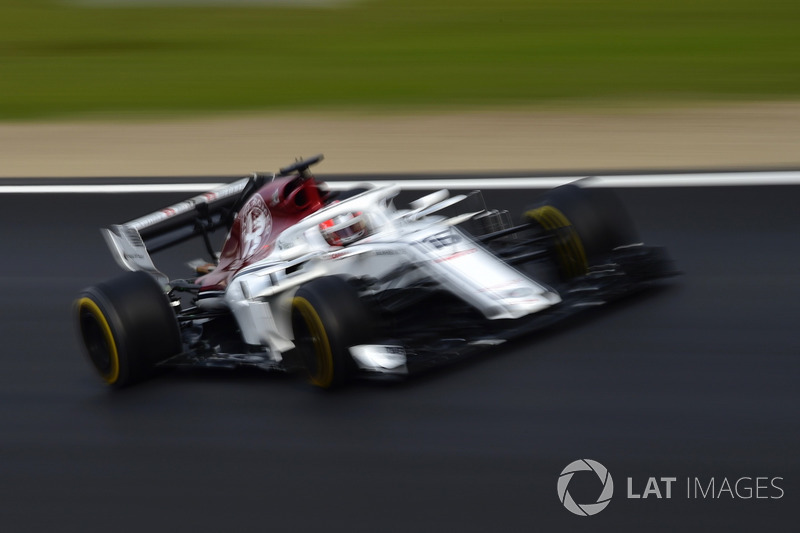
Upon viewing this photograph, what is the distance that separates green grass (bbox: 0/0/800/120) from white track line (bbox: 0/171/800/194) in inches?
130

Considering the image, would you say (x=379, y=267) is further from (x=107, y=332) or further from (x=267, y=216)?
(x=107, y=332)

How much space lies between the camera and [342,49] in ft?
49.8

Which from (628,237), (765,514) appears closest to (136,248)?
(628,237)

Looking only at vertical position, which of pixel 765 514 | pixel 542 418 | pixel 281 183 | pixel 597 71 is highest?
pixel 597 71

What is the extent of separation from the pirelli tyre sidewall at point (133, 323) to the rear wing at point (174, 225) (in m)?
0.57

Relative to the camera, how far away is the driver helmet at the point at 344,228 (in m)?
5.41

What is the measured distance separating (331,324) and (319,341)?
13 centimetres

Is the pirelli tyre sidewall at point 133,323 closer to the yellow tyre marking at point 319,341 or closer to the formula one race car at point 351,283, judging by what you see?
the formula one race car at point 351,283

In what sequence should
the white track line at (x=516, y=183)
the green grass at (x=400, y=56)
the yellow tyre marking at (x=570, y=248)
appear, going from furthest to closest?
the green grass at (x=400, y=56)
the white track line at (x=516, y=183)
the yellow tyre marking at (x=570, y=248)

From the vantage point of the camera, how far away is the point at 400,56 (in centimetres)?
1452

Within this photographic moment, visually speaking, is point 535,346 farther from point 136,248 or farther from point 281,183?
point 136,248

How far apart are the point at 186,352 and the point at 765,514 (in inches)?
117

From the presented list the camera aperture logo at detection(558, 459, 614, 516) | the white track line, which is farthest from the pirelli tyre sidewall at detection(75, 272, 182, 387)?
the white track line

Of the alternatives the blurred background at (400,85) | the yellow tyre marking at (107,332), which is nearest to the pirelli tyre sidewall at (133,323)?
the yellow tyre marking at (107,332)
